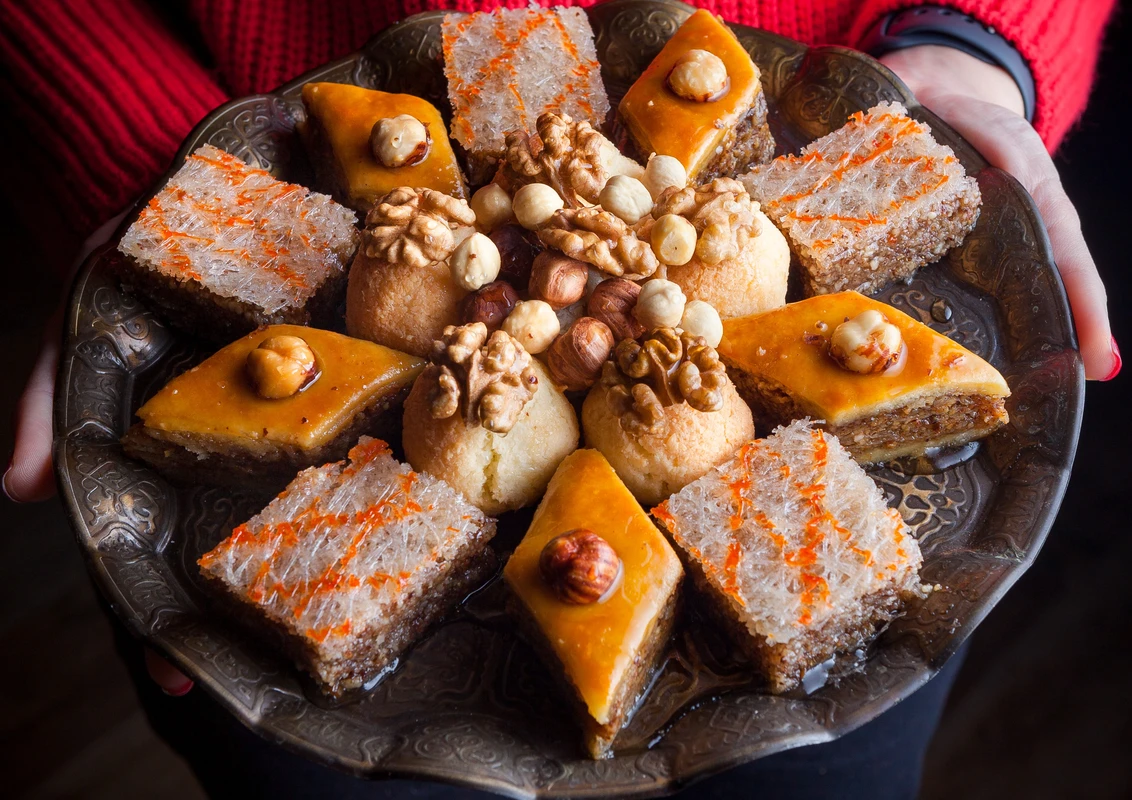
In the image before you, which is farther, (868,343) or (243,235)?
(243,235)

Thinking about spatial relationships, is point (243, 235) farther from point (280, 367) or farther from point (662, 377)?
point (662, 377)

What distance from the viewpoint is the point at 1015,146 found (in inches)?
82.5

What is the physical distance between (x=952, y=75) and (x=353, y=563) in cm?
189

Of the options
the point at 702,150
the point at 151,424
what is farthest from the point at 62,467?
the point at 702,150

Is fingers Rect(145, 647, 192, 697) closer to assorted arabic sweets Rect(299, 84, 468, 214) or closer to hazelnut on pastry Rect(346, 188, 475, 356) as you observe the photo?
hazelnut on pastry Rect(346, 188, 475, 356)

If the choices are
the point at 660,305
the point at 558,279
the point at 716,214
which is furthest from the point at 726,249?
the point at 558,279

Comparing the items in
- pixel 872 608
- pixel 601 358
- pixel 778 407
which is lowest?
pixel 872 608

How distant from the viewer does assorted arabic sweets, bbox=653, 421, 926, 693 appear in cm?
137

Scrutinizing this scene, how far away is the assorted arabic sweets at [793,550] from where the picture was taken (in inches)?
53.9

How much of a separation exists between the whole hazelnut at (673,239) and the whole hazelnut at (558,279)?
126 millimetres

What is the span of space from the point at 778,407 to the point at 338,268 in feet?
2.81

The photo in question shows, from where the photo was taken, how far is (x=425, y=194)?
165 centimetres

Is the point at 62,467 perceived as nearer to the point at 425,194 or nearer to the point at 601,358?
the point at 425,194

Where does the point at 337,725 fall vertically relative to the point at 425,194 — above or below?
below
